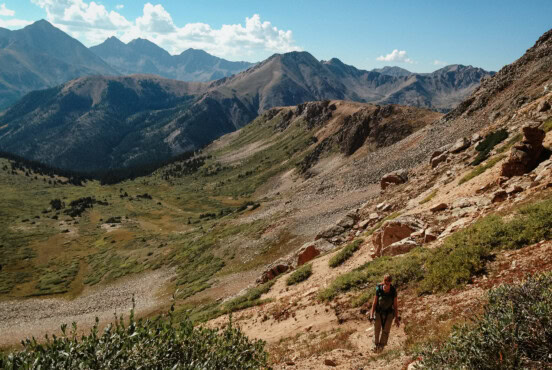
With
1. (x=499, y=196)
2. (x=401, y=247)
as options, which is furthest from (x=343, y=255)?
(x=499, y=196)

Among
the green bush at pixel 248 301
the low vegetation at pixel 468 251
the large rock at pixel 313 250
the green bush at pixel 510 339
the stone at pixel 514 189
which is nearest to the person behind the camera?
the green bush at pixel 510 339

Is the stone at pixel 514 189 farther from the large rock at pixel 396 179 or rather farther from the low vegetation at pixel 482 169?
the large rock at pixel 396 179

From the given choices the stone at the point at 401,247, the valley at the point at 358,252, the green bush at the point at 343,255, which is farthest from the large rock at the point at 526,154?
the green bush at the point at 343,255

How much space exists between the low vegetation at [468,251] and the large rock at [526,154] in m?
7.23

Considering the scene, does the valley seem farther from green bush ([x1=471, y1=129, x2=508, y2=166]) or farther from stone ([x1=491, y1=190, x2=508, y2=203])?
green bush ([x1=471, y1=129, x2=508, y2=166])

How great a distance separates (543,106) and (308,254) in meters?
27.8

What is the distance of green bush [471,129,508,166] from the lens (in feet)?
106

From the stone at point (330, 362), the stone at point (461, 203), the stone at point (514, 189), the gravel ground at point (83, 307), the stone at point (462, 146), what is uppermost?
the stone at point (462, 146)

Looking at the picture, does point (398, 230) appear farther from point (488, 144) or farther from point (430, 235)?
point (488, 144)

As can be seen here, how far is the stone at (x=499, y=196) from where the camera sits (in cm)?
2048

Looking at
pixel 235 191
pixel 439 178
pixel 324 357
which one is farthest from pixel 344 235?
pixel 235 191

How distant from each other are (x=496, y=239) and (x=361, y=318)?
23.9ft

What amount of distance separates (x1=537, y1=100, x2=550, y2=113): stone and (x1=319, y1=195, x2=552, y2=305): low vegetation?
Answer: 23495 mm

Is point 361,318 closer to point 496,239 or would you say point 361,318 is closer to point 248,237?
point 496,239
